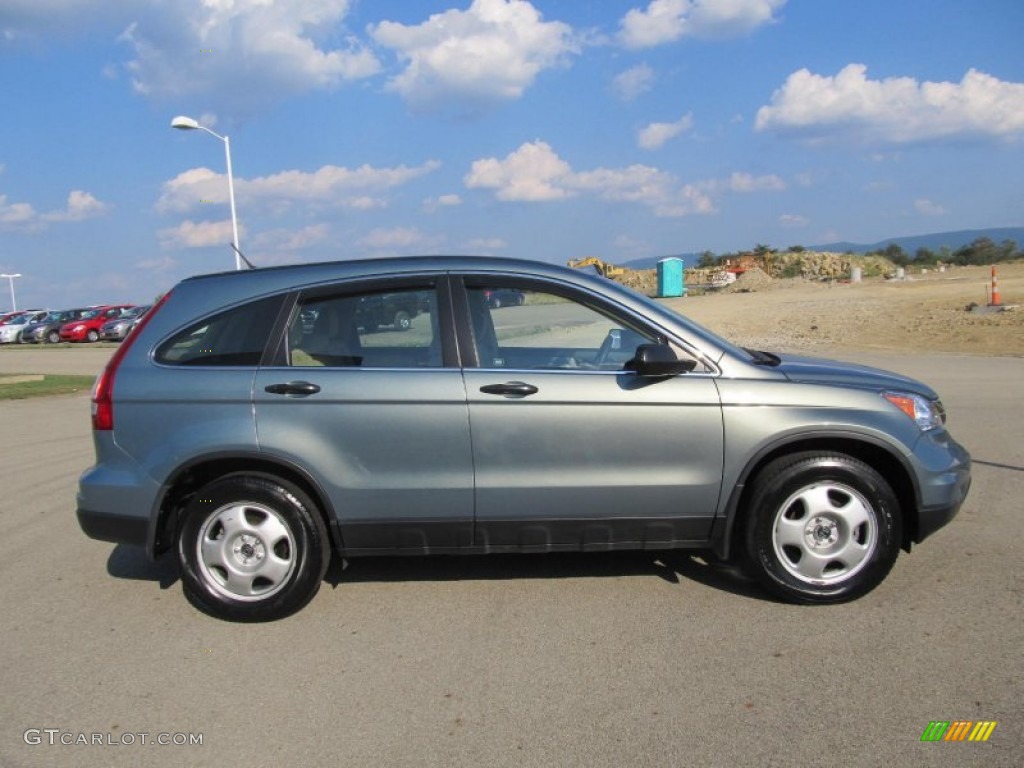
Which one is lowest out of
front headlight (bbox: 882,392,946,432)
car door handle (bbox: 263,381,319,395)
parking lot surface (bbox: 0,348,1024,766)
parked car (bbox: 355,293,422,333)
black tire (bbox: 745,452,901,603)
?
parking lot surface (bbox: 0,348,1024,766)

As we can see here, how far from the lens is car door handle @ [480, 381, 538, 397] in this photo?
3977mm

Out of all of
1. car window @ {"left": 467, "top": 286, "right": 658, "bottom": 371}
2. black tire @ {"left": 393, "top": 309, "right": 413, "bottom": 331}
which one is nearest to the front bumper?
car window @ {"left": 467, "top": 286, "right": 658, "bottom": 371}

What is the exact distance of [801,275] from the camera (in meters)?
63.0

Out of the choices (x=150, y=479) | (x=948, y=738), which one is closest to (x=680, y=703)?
(x=948, y=738)

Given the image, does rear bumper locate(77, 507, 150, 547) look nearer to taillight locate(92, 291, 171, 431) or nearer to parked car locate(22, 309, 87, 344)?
taillight locate(92, 291, 171, 431)

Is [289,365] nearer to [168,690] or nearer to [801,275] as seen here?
[168,690]

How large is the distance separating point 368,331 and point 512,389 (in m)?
0.86

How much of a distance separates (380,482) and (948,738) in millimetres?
2669

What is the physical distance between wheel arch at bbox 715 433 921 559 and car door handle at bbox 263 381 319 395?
2.21 m

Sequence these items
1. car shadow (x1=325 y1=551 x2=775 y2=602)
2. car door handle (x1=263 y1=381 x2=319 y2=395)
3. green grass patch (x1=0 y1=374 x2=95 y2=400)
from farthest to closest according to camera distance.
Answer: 1. green grass patch (x1=0 y1=374 x2=95 y2=400)
2. car shadow (x1=325 y1=551 x2=775 y2=602)
3. car door handle (x1=263 y1=381 x2=319 y2=395)

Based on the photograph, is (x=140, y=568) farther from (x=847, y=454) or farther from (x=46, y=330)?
(x=46, y=330)

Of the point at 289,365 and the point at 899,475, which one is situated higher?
the point at 289,365

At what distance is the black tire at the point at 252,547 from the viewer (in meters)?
4.05

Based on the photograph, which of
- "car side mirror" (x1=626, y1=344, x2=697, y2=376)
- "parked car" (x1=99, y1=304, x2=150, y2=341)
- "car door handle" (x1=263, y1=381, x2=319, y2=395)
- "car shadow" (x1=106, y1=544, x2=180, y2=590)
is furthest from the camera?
"parked car" (x1=99, y1=304, x2=150, y2=341)
